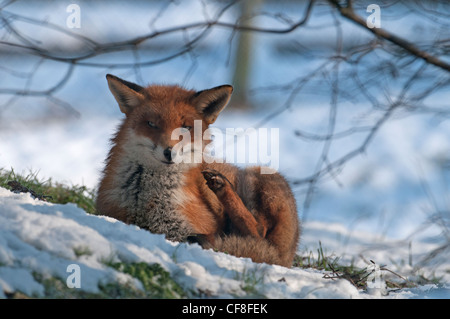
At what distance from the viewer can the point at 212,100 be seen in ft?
10.3

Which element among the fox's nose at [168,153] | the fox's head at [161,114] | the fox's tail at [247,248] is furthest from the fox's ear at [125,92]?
the fox's tail at [247,248]

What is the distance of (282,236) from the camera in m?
3.27

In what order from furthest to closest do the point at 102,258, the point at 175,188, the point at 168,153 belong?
the point at 175,188, the point at 168,153, the point at 102,258

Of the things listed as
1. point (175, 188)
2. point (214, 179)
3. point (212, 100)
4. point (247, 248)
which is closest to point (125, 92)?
point (212, 100)

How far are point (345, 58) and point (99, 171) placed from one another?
6.51ft

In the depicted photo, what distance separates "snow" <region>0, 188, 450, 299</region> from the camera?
2000mm

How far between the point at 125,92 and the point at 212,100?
58 centimetres

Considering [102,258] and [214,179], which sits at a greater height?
[214,179]

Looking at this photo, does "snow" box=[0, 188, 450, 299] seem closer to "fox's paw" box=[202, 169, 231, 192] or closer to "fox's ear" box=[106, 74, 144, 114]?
"fox's paw" box=[202, 169, 231, 192]

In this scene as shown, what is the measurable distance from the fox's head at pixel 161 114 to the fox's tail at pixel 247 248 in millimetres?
595

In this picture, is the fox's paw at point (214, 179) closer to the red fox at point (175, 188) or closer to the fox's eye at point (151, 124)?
the red fox at point (175, 188)

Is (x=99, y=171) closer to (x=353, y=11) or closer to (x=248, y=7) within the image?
(x=353, y=11)

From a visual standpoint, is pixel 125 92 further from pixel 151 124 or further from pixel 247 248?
pixel 247 248

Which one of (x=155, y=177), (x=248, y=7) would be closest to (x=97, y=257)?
(x=155, y=177)
